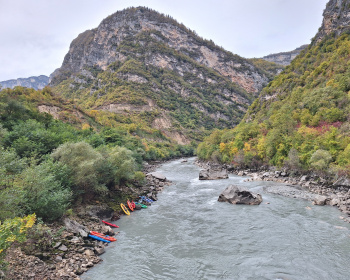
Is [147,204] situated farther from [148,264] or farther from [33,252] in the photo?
[33,252]

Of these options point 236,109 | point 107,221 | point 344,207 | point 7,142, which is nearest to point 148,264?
point 107,221

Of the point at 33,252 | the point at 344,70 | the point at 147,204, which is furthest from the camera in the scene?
the point at 344,70

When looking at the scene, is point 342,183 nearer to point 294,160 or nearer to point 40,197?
point 294,160

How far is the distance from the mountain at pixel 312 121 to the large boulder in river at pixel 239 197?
11.0 m

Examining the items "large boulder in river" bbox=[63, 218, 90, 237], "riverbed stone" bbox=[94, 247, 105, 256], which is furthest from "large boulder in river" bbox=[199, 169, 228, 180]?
"riverbed stone" bbox=[94, 247, 105, 256]

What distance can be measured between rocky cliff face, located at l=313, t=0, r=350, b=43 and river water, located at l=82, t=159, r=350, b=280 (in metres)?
58.9

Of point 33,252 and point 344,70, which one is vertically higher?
point 344,70

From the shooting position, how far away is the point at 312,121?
3591cm

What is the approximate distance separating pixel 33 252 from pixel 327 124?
130 ft

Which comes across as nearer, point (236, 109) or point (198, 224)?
point (198, 224)

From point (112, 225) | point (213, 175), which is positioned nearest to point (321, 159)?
point (213, 175)

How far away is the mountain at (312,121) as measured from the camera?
94.1 ft

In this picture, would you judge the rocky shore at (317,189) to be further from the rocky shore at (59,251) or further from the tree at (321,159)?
the rocky shore at (59,251)

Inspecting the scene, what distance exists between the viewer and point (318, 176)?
94.3 feet
